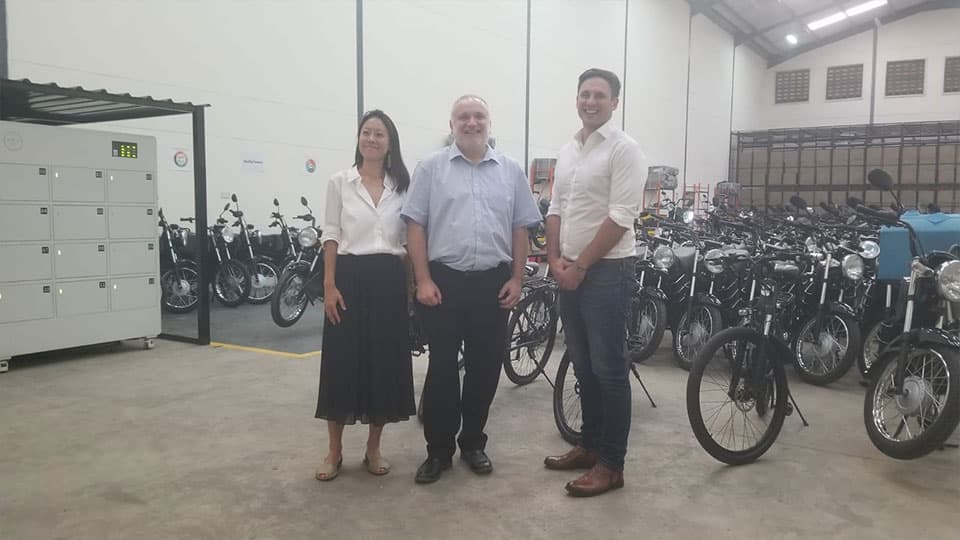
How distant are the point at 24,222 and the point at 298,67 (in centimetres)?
456

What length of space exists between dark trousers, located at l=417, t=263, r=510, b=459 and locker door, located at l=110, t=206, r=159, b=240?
3560 millimetres

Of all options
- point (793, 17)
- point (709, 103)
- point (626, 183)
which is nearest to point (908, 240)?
point (626, 183)

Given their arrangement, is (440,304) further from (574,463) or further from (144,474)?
(144,474)

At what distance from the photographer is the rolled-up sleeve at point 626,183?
102 inches

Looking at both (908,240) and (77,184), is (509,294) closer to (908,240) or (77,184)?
(908,240)

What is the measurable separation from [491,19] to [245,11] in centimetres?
492

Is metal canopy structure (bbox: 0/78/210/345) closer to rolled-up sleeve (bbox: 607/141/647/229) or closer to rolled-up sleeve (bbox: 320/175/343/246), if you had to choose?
rolled-up sleeve (bbox: 320/175/343/246)

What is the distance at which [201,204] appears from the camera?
5613 millimetres

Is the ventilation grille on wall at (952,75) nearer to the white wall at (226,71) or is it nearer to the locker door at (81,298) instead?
the white wall at (226,71)

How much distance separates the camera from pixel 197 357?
17.2 feet

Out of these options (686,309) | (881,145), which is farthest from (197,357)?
(881,145)

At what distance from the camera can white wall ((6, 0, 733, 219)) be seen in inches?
266

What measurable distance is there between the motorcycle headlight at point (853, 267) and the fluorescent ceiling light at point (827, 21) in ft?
57.2

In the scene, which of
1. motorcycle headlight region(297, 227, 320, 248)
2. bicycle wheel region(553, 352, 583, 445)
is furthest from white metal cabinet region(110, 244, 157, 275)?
bicycle wheel region(553, 352, 583, 445)
